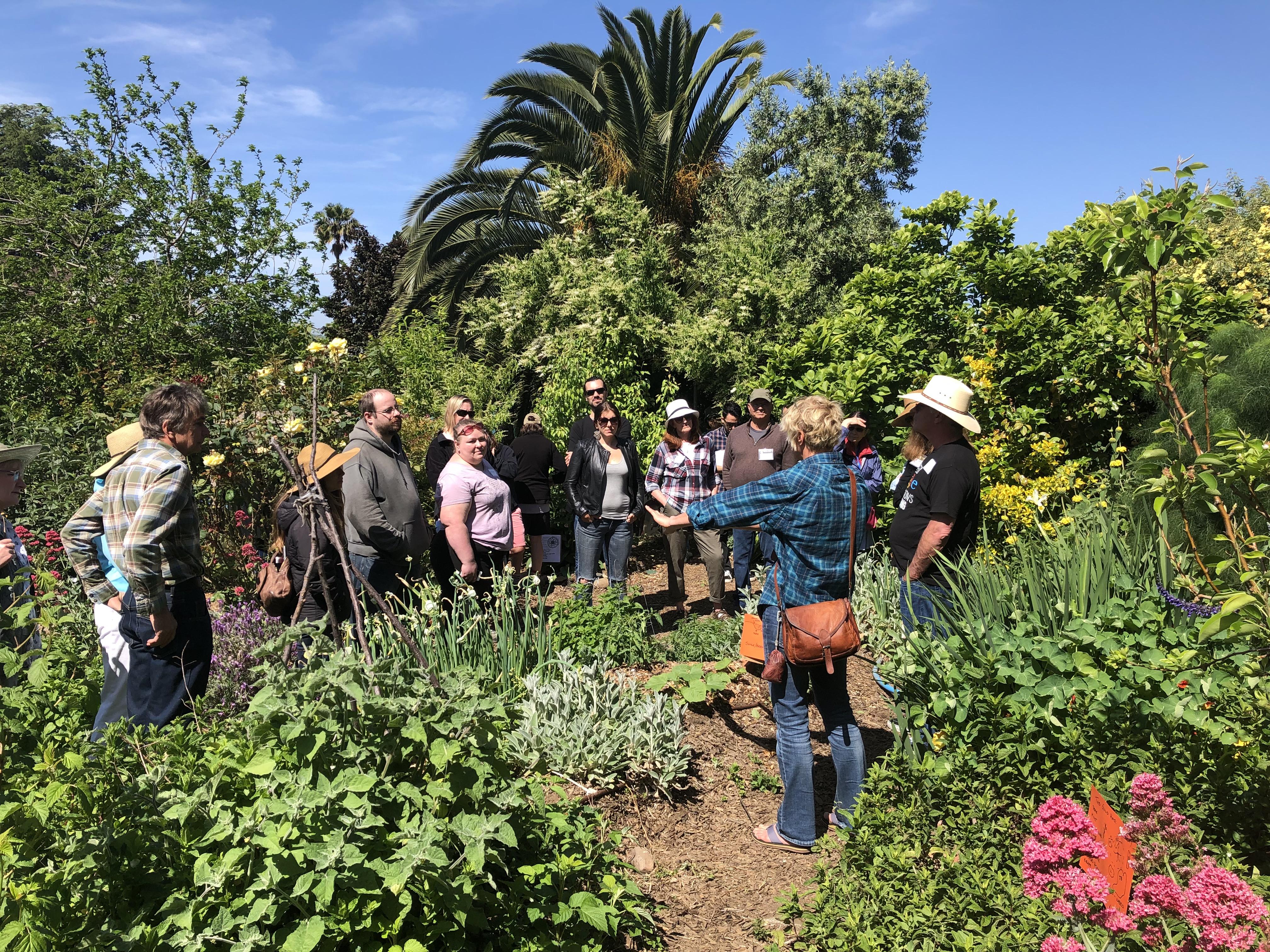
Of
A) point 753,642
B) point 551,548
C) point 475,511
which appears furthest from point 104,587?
point 551,548

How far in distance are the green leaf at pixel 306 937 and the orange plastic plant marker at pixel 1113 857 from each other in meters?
1.76

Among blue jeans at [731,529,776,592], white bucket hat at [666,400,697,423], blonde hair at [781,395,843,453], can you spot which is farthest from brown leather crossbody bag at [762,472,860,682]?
white bucket hat at [666,400,697,423]

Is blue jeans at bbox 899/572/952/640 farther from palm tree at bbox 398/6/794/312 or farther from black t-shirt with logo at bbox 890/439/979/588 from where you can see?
palm tree at bbox 398/6/794/312

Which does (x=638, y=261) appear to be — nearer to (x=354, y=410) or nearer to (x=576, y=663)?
(x=354, y=410)

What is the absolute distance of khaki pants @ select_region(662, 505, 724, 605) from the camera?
6.90m

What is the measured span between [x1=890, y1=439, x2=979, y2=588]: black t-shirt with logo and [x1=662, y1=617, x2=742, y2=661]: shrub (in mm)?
1333

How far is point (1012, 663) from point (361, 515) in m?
3.31

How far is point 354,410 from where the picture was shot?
725 cm

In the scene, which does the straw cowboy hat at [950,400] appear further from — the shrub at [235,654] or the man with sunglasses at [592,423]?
the shrub at [235,654]

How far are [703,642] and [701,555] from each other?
2.04 m

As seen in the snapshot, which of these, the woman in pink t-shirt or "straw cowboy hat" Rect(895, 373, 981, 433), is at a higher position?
"straw cowboy hat" Rect(895, 373, 981, 433)

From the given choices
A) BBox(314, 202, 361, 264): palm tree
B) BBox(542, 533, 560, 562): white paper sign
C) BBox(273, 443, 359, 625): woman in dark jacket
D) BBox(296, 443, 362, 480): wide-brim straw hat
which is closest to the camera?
BBox(273, 443, 359, 625): woman in dark jacket

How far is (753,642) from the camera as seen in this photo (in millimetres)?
3582

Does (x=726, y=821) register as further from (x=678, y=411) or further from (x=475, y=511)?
(x=678, y=411)
